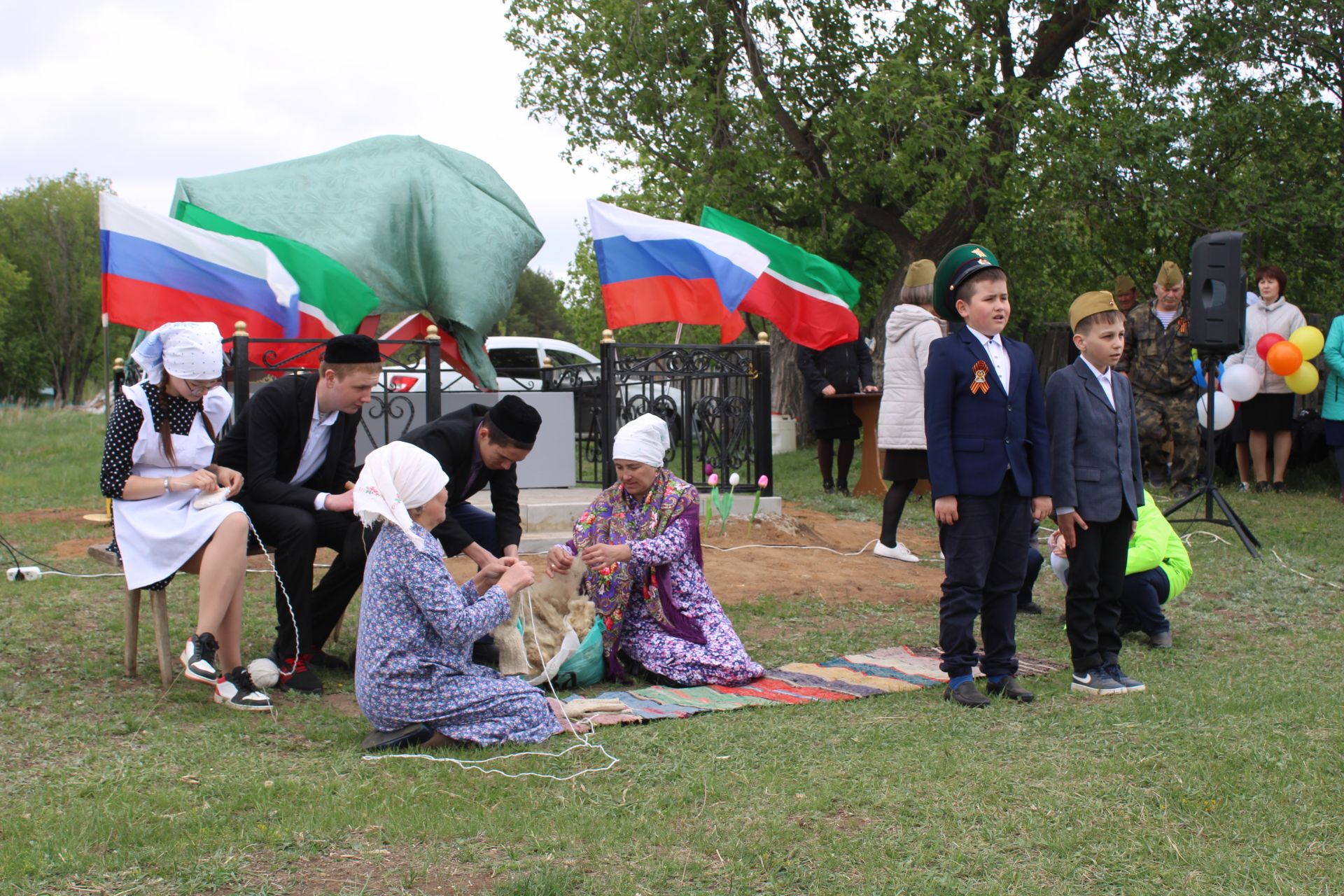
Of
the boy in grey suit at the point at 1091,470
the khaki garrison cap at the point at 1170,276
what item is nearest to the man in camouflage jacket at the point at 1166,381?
the khaki garrison cap at the point at 1170,276

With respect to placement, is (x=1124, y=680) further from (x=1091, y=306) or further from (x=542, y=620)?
(x=542, y=620)

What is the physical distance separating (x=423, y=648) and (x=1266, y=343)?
9.30 metres

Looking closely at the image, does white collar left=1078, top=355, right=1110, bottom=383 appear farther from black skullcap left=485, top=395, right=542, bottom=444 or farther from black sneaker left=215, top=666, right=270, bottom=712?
black sneaker left=215, top=666, right=270, bottom=712

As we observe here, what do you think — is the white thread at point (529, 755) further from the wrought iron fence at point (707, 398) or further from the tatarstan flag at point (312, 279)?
the tatarstan flag at point (312, 279)

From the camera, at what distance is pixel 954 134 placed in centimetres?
1338

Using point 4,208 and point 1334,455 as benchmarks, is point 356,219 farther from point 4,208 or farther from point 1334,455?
point 4,208

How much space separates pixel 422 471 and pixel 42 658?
7.92 feet

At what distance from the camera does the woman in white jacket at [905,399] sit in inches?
306

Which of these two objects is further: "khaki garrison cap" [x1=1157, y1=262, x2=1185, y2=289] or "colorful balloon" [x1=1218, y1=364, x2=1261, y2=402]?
"colorful balloon" [x1=1218, y1=364, x2=1261, y2=402]

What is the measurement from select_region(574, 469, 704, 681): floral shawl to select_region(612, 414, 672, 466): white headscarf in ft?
0.52

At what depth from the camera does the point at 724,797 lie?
342cm

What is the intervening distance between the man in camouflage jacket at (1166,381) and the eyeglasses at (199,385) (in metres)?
8.26

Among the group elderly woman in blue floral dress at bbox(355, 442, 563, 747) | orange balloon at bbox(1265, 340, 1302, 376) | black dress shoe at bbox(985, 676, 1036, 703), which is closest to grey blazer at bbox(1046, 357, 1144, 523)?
black dress shoe at bbox(985, 676, 1036, 703)

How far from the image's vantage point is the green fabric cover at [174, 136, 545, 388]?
9156mm
